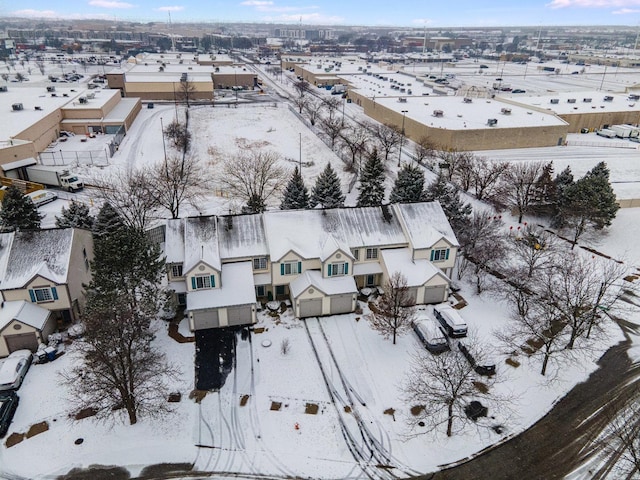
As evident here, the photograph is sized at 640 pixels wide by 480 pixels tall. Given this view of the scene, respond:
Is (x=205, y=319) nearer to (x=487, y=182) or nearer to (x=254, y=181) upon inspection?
(x=254, y=181)

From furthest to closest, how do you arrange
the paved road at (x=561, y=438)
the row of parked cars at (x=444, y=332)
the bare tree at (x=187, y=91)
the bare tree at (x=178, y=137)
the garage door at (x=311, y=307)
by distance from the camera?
the bare tree at (x=187, y=91), the bare tree at (x=178, y=137), the garage door at (x=311, y=307), the row of parked cars at (x=444, y=332), the paved road at (x=561, y=438)

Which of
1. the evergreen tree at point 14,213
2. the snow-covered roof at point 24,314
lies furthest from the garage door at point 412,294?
the evergreen tree at point 14,213

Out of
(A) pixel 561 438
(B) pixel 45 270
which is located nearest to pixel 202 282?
(B) pixel 45 270

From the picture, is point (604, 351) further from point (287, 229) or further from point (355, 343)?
point (287, 229)

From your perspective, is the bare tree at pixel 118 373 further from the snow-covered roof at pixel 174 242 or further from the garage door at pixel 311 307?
the garage door at pixel 311 307

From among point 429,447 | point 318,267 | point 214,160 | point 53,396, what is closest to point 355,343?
point 318,267

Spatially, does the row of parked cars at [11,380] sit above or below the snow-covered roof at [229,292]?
below
